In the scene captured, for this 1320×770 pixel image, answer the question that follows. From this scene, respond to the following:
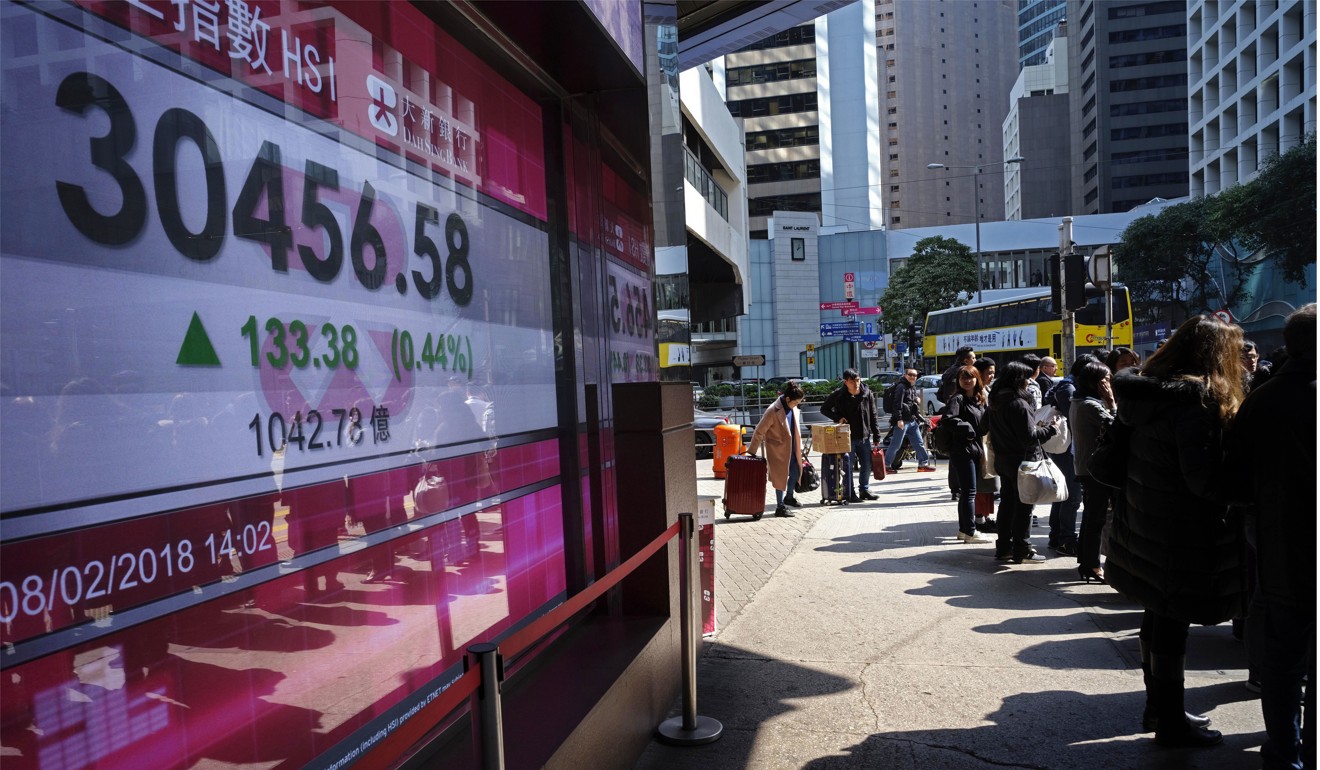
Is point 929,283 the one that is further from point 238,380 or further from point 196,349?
point 196,349

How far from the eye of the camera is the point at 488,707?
98.4 inches

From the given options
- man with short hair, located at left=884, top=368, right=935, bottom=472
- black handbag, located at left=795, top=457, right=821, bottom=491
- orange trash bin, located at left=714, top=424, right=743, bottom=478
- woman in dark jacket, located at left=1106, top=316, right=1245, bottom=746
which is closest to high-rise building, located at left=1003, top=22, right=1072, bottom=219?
man with short hair, located at left=884, top=368, right=935, bottom=472

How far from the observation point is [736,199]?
127 ft

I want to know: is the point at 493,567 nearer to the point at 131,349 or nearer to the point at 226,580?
the point at 226,580

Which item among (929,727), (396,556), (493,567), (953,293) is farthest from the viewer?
(953,293)

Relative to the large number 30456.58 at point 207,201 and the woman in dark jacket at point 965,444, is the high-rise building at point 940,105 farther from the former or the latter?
the large number 30456.58 at point 207,201

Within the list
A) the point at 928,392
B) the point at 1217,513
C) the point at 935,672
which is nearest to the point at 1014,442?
the point at 935,672

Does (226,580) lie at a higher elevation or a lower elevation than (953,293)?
lower

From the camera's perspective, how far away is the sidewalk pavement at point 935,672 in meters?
4.61

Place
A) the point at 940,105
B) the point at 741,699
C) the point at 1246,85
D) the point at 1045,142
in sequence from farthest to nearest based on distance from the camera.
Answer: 1. the point at 940,105
2. the point at 1045,142
3. the point at 1246,85
4. the point at 741,699

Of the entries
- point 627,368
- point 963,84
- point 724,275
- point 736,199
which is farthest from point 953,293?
point 963,84

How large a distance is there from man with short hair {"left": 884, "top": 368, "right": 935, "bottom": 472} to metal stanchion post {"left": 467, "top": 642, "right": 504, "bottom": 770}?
45.5 ft

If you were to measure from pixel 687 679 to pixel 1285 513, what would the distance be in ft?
8.75

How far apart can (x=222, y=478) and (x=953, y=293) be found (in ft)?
235
